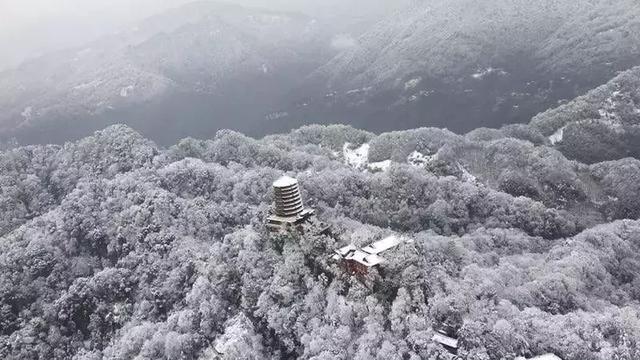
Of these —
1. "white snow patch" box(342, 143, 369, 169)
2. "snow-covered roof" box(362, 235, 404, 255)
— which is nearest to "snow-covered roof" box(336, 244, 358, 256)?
"snow-covered roof" box(362, 235, 404, 255)

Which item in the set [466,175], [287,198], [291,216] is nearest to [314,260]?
[291,216]

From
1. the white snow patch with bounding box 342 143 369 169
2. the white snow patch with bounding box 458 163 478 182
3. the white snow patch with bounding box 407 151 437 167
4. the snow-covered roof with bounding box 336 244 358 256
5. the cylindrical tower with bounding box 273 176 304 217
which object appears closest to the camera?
the snow-covered roof with bounding box 336 244 358 256

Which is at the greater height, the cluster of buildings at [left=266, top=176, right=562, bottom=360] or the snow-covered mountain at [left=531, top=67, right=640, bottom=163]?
the cluster of buildings at [left=266, top=176, right=562, bottom=360]

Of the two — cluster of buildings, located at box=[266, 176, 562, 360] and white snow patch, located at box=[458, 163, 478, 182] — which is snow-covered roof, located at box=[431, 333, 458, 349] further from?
white snow patch, located at box=[458, 163, 478, 182]

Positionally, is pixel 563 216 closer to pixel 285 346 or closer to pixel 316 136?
pixel 285 346

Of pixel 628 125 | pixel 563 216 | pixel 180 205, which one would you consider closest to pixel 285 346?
pixel 180 205
